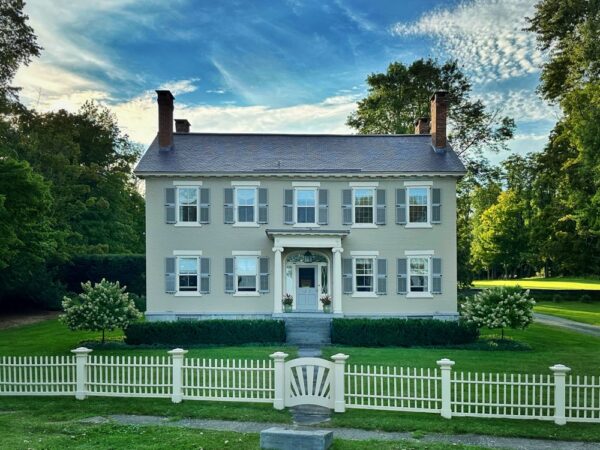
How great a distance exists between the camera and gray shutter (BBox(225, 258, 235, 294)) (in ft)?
74.2

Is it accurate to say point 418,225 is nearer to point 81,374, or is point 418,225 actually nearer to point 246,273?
point 246,273

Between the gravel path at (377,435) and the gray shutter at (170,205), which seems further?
the gray shutter at (170,205)

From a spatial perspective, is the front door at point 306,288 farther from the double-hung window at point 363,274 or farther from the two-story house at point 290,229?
the double-hung window at point 363,274

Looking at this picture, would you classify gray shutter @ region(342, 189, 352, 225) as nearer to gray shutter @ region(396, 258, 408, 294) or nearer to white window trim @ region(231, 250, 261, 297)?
gray shutter @ region(396, 258, 408, 294)

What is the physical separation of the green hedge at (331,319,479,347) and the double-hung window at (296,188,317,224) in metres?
5.73

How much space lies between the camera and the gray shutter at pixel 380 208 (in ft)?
74.9

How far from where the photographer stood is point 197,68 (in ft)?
78.1

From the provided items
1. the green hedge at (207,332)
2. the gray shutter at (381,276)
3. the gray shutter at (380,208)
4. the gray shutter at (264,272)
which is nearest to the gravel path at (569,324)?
the gray shutter at (381,276)

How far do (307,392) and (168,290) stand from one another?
43.0 ft

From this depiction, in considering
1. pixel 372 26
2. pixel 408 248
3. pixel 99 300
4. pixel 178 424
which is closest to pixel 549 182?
pixel 408 248

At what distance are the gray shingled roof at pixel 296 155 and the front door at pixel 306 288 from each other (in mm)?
4784

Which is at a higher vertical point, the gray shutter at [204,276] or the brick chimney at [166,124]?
the brick chimney at [166,124]

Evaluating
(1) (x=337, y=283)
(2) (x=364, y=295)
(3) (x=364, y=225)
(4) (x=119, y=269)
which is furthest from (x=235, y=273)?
(4) (x=119, y=269)

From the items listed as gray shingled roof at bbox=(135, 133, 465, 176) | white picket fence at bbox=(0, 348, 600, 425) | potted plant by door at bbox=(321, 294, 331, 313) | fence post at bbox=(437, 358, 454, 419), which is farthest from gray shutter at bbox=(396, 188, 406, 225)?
fence post at bbox=(437, 358, 454, 419)
